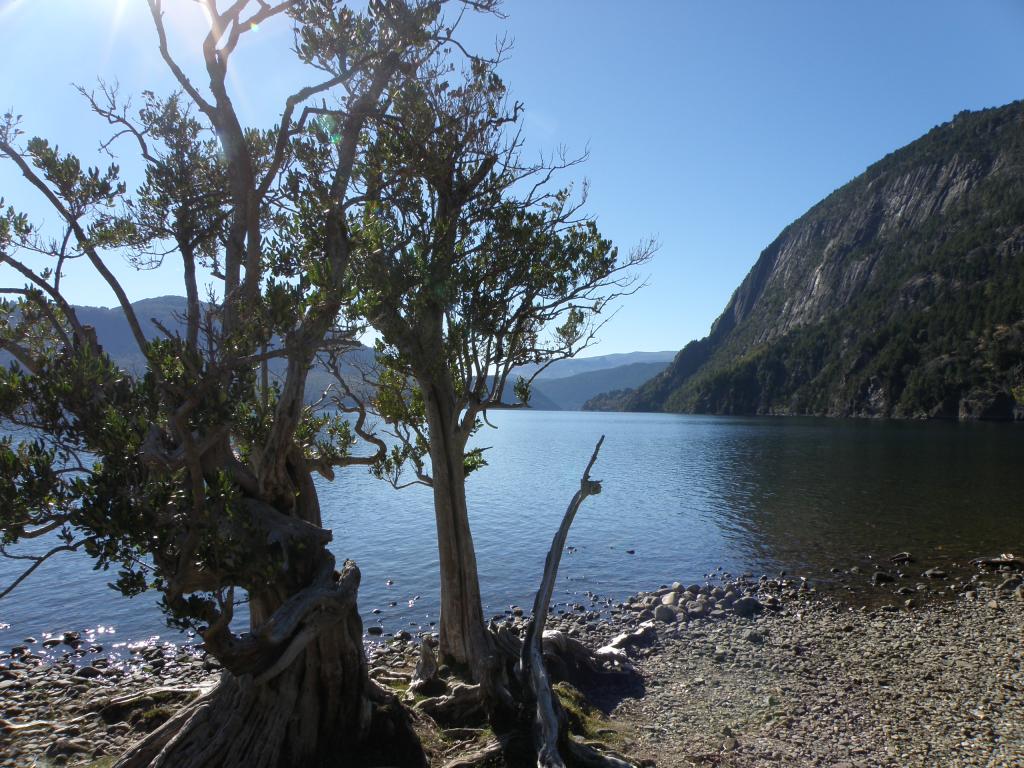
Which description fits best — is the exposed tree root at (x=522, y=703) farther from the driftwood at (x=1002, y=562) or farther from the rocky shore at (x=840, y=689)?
the driftwood at (x=1002, y=562)

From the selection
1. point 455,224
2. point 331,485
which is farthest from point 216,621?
point 331,485

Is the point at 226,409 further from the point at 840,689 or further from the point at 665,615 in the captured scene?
the point at 665,615

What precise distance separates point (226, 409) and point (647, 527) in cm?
3364

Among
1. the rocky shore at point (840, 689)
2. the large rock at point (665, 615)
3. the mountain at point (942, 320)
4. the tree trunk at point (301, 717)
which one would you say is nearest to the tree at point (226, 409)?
the tree trunk at point (301, 717)

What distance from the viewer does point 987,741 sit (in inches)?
432

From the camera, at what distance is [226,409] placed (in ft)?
19.0

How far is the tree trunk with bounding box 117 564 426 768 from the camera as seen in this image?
729 cm

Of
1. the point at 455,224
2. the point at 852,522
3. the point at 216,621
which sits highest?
the point at 455,224

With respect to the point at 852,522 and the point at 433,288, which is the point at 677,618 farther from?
the point at 852,522

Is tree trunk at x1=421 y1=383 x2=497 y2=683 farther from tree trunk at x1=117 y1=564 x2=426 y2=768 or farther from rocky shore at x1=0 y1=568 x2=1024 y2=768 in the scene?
tree trunk at x1=117 y1=564 x2=426 y2=768

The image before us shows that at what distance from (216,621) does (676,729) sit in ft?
31.6

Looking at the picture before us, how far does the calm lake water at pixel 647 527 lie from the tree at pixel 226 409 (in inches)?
173

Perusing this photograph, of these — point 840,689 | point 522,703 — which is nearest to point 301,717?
point 522,703

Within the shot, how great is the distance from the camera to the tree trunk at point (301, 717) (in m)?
7.29
